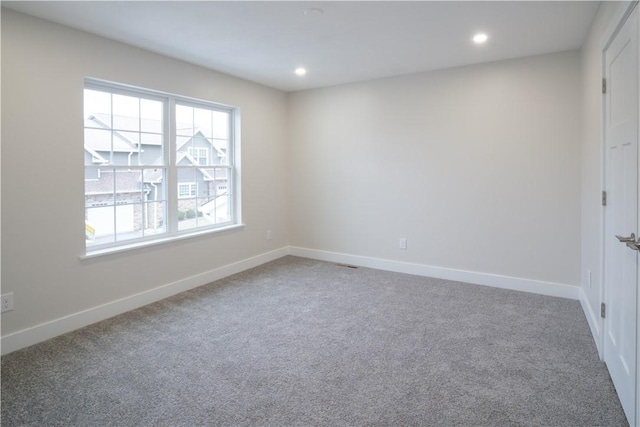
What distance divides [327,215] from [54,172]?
3175mm

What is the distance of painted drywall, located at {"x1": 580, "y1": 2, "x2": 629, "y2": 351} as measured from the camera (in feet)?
8.11

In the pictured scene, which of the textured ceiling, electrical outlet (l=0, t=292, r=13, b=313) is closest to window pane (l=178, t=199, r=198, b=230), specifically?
the textured ceiling

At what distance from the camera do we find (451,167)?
424cm

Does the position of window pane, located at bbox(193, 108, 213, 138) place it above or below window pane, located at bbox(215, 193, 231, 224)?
above

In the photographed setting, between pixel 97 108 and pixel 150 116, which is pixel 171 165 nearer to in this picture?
pixel 150 116

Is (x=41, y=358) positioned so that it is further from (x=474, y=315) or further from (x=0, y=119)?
(x=474, y=315)

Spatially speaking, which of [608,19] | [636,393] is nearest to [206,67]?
[608,19]

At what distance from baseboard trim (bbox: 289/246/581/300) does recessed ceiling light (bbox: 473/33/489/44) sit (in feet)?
7.72

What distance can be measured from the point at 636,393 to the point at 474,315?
1527 millimetres

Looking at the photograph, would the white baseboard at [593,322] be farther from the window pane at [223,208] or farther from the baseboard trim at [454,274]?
the window pane at [223,208]

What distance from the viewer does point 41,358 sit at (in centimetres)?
256

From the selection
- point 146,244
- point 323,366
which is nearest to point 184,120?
point 146,244

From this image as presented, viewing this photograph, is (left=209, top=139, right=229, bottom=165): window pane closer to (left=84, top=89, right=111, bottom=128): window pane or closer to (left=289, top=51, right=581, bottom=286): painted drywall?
(left=289, top=51, right=581, bottom=286): painted drywall

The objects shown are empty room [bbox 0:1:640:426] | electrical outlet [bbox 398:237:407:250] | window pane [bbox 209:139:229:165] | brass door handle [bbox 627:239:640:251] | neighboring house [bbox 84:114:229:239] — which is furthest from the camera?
electrical outlet [bbox 398:237:407:250]
